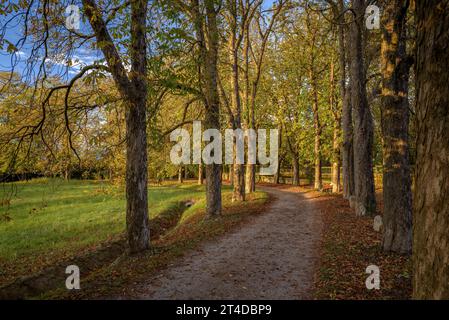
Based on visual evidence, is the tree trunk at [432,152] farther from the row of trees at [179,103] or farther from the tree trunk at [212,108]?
the tree trunk at [212,108]

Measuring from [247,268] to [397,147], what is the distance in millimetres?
5217

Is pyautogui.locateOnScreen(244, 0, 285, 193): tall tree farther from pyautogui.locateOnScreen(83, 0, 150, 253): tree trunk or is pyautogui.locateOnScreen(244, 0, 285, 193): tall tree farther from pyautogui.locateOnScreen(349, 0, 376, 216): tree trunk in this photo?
pyautogui.locateOnScreen(83, 0, 150, 253): tree trunk

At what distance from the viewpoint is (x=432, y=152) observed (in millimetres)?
3305

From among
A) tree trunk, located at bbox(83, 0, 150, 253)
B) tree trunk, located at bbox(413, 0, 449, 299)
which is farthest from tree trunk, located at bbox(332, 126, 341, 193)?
tree trunk, located at bbox(413, 0, 449, 299)

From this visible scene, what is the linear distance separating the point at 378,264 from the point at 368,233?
11.4 ft

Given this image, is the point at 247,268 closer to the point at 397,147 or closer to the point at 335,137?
the point at 397,147

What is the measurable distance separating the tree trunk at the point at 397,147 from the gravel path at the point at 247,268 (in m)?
2.38

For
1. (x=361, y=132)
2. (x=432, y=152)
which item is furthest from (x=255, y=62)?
(x=432, y=152)

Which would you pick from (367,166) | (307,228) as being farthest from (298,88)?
(307,228)

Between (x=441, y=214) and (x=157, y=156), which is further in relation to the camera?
(x=157, y=156)

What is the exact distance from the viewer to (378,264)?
741cm

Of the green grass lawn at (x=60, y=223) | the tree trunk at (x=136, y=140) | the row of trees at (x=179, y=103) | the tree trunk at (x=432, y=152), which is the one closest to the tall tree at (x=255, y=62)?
the row of trees at (x=179, y=103)

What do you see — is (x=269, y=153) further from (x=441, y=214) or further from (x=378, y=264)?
(x=441, y=214)

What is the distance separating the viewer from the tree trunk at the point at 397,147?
7836 millimetres
